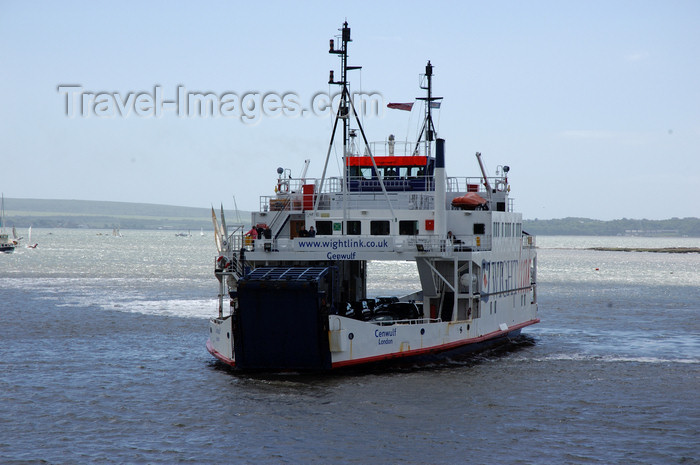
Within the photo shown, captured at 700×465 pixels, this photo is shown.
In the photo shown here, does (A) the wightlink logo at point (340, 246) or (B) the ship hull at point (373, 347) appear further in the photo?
(A) the wightlink logo at point (340, 246)

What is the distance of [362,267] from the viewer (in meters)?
39.6

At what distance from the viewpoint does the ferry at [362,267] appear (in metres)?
27.1

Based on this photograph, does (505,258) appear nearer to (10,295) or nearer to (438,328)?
(438,328)

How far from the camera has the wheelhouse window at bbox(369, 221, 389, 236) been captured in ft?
107

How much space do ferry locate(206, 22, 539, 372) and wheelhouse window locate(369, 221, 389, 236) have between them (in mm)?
39

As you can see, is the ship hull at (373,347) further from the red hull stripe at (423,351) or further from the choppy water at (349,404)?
the choppy water at (349,404)

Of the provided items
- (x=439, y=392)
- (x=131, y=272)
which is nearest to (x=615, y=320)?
(x=439, y=392)

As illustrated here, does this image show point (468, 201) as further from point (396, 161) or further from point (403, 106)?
point (403, 106)

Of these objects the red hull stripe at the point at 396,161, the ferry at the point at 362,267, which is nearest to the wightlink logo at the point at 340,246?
the ferry at the point at 362,267

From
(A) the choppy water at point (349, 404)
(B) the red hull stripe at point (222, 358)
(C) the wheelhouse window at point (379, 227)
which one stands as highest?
(C) the wheelhouse window at point (379, 227)

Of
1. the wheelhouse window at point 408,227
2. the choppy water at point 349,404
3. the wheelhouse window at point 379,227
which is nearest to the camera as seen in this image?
the choppy water at point 349,404

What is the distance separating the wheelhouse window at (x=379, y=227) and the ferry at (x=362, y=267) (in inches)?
1.5

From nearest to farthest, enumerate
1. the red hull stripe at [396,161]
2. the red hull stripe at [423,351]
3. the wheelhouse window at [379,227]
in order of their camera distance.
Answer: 1. the red hull stripe at [423,351]
2. the wheelhouse window at [379,227]
3. the red hull stripe at [396,161]

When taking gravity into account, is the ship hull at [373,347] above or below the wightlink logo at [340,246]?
below
